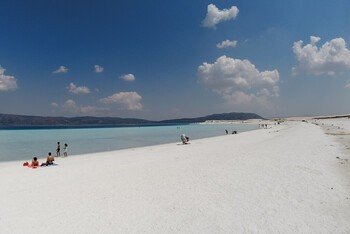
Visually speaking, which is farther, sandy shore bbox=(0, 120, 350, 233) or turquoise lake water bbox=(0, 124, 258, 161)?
turquoise lake water bbox=(0, 124, 258, 161)

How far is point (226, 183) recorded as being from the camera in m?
13.0

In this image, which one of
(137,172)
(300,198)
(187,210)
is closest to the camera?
(187,210)

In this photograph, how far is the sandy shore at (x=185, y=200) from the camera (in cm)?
820

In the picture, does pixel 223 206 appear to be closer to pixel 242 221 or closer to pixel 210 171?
pixel 242 221

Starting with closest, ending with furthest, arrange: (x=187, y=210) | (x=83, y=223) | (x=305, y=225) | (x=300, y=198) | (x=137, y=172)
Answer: (x=305, y=225) → (x=83, y=223) → (x=187, y=210) → (x=300, y=198) → (x=137, y=172)

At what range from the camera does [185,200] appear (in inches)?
416

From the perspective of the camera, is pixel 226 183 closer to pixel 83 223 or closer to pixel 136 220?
pixel 136 220

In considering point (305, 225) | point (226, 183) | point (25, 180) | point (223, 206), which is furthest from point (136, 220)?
point (25, 180)

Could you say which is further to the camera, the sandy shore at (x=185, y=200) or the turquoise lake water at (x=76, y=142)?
the turquoise lake water at (x=76, y=142)

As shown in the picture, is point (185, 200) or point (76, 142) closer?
point (185, 200)

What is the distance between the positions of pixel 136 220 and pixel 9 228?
3400mm

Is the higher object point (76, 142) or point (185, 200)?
point (185, 200)

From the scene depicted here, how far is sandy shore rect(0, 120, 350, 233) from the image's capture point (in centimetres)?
820

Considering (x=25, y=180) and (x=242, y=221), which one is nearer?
(x=242, y=221)
